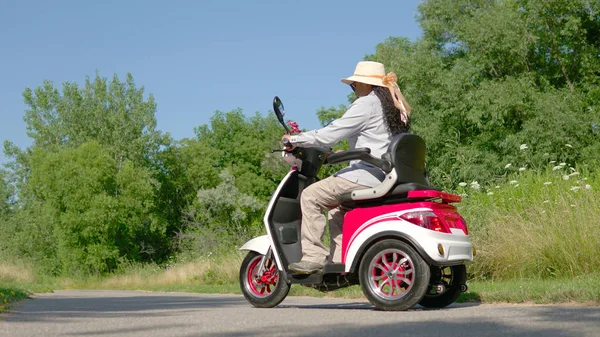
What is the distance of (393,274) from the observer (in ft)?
20.7

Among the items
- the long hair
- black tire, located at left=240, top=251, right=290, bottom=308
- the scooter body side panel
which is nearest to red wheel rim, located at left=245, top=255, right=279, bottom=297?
black tire, located at left=240, top=251, right=290, bottom=308

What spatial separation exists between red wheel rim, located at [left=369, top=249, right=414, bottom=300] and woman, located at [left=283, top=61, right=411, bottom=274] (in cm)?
51

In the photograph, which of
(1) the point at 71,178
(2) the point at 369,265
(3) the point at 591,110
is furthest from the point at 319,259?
(1) the point at 71,178

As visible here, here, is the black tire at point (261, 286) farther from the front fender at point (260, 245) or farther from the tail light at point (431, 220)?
the tail light at point (431, 220)

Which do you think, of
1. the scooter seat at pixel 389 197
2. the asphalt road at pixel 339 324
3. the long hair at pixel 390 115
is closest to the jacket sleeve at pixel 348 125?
the long hair at pixel 390 115

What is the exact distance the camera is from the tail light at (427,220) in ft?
20.4

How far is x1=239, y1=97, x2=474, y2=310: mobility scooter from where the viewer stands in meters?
6.18

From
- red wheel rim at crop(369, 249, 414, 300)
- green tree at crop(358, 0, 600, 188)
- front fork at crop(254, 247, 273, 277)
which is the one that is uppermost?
green tree at crop(358, 0, 600, 188)

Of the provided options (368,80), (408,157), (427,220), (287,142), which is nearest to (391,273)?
(427,220)

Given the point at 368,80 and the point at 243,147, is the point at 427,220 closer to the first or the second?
the point at 368,80

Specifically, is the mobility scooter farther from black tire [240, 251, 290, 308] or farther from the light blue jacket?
the light blue jacket

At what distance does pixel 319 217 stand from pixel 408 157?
0.94 metres

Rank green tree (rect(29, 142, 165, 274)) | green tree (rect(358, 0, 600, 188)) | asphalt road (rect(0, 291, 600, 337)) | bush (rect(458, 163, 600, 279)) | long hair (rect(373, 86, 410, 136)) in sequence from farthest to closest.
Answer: green tree (rect(29, 142, 165, 274)) → green tree (rect(358, 0, 600, 188)) → bush (rect(458, 163, 600, 279)) → long hair (rect(373, 86, 410, 136)) → asphalt road (rect(0, 291, 600, 337))

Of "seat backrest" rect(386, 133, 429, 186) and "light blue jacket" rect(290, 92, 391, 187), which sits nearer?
"seat backrest" rect(386, 133, 429, 186)
